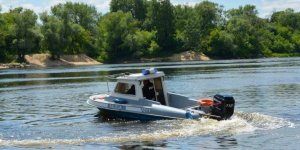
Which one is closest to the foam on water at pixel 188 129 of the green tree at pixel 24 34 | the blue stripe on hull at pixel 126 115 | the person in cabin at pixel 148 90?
the blue stripe on hull at pixel 126 115

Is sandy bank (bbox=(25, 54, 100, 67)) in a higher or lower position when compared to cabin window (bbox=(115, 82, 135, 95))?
lower

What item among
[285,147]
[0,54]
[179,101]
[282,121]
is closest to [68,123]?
[179,101]

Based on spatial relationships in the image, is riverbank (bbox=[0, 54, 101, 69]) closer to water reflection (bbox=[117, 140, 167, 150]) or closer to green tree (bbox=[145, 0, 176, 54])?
green tree (bbox=[145, 0, 176, 54])

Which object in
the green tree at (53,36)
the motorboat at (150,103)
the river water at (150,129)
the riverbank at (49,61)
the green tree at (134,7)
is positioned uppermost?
the green tree at (134,7)

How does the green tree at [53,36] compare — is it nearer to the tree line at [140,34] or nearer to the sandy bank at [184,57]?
the tree line at [140,34]

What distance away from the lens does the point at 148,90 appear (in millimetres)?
27688

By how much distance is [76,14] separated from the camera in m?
159

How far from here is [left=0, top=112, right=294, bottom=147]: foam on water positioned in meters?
21.8

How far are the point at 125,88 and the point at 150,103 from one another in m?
2.07

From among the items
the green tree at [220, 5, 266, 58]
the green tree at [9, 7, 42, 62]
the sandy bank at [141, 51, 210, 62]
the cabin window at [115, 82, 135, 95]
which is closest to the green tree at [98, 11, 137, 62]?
the sandy bank at [141, 51, 210, 62]

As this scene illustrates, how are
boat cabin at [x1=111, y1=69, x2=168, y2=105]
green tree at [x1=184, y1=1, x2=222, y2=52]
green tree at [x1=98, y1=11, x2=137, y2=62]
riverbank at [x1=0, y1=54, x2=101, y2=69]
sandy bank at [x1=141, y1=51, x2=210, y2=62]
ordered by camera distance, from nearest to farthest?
boat cabin at [x1=111, y1=69, x2=168, y2=105] < riverbank at [x1=0, y1=54, x2=101, y2=69] < green tree at [x1=98, y1=11, x2=137, y2=62] < sandy bank at [x1=141, y1=51, x2=210, y2=62] < green tree at [x1=184, y1=1, x2=222, y2=52]

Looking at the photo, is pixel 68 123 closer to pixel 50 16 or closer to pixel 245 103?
pixel 245 103

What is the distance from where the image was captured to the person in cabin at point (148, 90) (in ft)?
90.5

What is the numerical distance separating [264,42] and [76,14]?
55.8m
